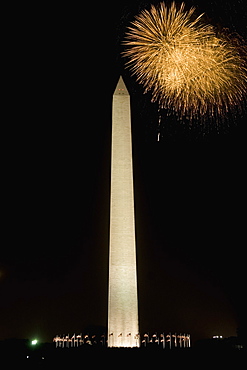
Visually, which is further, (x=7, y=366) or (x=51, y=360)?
(x=51, y=360)

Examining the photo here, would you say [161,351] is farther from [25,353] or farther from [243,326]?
[243,326]

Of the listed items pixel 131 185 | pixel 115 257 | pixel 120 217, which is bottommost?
pixel 115 257

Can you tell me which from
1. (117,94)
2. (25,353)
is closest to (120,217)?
(117,94)

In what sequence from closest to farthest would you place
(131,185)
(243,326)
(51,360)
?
(51,360), (131,185), (243,326)

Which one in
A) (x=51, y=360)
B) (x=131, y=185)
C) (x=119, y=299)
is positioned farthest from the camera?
(x=131, y=185)

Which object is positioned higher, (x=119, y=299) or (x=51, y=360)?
(x=119, y=299)

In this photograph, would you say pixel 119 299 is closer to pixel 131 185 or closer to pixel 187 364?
pixel 131 185
